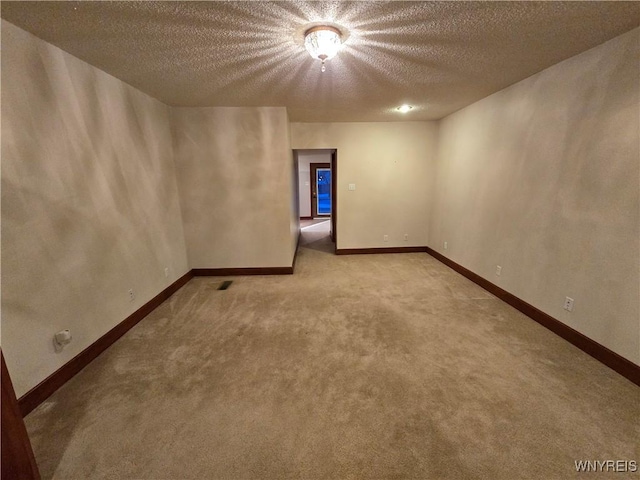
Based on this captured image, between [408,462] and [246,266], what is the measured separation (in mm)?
3192

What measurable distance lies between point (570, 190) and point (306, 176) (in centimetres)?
742

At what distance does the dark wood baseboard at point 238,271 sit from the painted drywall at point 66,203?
101 centimetres

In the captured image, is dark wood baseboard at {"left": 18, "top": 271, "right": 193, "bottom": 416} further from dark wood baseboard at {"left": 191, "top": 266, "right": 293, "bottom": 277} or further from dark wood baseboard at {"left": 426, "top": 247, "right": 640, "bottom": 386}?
dark wood baseboard at {"left": 426, "top": 247, "right": 640, "bottom": 386}

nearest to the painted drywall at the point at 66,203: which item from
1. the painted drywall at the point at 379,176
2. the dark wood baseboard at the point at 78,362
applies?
the dark wood baseboard at the point at 78,362

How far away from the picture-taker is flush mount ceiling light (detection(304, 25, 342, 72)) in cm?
173

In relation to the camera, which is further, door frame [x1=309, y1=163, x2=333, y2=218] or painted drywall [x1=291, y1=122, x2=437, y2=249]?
door frame [x1=309, y1=163, x2=333, y2=218]

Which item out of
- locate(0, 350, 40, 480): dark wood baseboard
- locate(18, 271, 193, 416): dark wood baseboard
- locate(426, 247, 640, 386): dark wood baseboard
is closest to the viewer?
locate(0, 350, 40, 480): dark wood baseboard

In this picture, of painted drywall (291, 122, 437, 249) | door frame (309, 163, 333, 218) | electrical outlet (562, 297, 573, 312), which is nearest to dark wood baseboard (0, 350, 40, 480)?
electrical outlet (562, 297, 573, 312)

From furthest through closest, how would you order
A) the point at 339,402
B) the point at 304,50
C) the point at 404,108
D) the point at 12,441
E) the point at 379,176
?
the point at 379,176, the point at 404,108, the point at 304,50, the point at 339,402, the point at 12,441

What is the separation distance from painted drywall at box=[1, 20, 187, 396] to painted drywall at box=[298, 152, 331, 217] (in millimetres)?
5998

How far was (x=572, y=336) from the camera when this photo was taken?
2211 millimetres

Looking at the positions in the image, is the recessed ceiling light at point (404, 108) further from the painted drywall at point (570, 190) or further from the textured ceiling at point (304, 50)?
the painted drywall at point (570, 190)

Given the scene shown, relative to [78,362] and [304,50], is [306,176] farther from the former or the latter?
[78,362]

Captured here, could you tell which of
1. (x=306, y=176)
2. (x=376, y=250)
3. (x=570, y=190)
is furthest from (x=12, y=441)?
(x=306, y=176)
